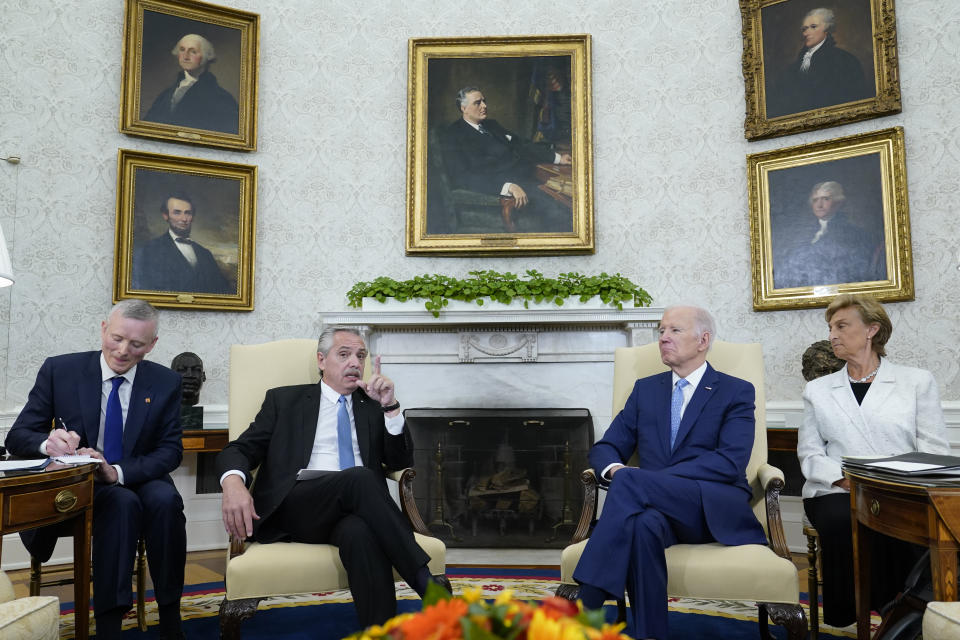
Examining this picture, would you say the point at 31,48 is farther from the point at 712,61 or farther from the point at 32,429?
the point at 712,61

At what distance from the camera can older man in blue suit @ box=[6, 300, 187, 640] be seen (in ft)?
8.98

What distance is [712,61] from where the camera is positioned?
5.43 metres

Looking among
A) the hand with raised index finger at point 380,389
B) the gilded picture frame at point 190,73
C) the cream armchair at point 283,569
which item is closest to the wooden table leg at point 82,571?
the cream armchair at point 283,569

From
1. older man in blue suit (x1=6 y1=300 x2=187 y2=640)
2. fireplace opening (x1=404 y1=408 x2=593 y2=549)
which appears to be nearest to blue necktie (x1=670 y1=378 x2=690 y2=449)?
fireplace opening (x1=404 y1=408 x2=593 y2=549)

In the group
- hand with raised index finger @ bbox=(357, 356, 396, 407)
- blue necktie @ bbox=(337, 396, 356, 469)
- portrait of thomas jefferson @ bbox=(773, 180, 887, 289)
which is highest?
portrait of thomas jefferson @ bbox=(773, 180, 887, 289)

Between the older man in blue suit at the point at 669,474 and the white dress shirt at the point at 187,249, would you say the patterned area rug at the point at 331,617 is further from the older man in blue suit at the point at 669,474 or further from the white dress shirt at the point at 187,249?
the white dress shirt at the point at 187,249

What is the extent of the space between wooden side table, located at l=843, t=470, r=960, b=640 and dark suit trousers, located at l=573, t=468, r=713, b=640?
537mm

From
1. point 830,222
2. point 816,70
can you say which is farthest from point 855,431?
point 816,70

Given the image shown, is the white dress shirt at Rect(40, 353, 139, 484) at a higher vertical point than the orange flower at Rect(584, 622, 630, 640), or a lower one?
higher

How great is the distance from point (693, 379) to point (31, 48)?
4.93 m

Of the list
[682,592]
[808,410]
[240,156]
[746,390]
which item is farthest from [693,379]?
[240,156]

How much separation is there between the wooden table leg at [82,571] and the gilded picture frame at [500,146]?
3.29 metres

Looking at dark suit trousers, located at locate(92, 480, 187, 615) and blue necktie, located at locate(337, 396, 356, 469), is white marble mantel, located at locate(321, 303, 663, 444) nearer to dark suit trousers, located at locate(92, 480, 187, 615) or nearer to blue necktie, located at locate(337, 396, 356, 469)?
blue necktie, located at locate(337, 396, 356, 469)

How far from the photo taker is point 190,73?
536cm
